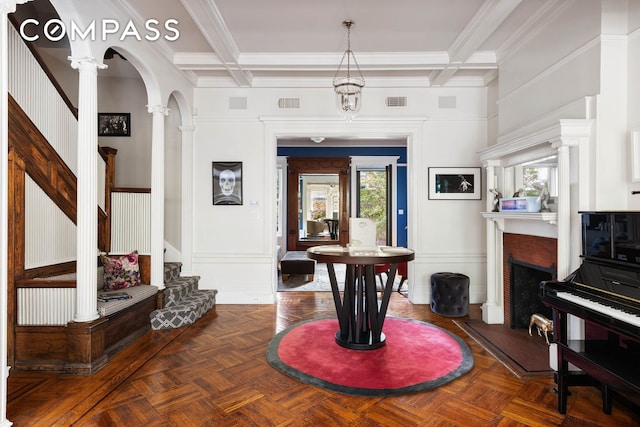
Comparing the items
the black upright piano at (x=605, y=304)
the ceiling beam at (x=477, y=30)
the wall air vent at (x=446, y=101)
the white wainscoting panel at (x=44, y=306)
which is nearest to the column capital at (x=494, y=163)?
the ceiling beam at (x=477, y=30)

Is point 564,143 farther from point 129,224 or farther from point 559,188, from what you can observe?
point 129,224

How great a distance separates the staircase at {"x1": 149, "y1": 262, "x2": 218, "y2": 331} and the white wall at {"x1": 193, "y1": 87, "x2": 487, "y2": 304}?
12.0 inches

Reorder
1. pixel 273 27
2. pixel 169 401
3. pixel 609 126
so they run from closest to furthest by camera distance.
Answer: pixel 169 401, pixel 609 126, pixel 273 27

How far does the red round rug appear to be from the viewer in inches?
101

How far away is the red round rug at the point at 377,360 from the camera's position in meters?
2.57

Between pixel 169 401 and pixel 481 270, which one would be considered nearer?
pixel 169 401

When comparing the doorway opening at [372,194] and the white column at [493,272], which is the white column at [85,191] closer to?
the white column at [493,272]

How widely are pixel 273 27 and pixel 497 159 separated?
2.79 m

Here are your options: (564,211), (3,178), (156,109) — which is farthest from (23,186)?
(564,211)

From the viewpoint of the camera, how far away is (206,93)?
4957mm

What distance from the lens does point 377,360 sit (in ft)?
9.75

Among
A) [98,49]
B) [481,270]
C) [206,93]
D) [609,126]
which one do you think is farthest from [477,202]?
[98,49]

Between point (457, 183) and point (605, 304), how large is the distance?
2.99 metres

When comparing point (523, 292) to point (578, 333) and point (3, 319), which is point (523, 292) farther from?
point (3, 319)
